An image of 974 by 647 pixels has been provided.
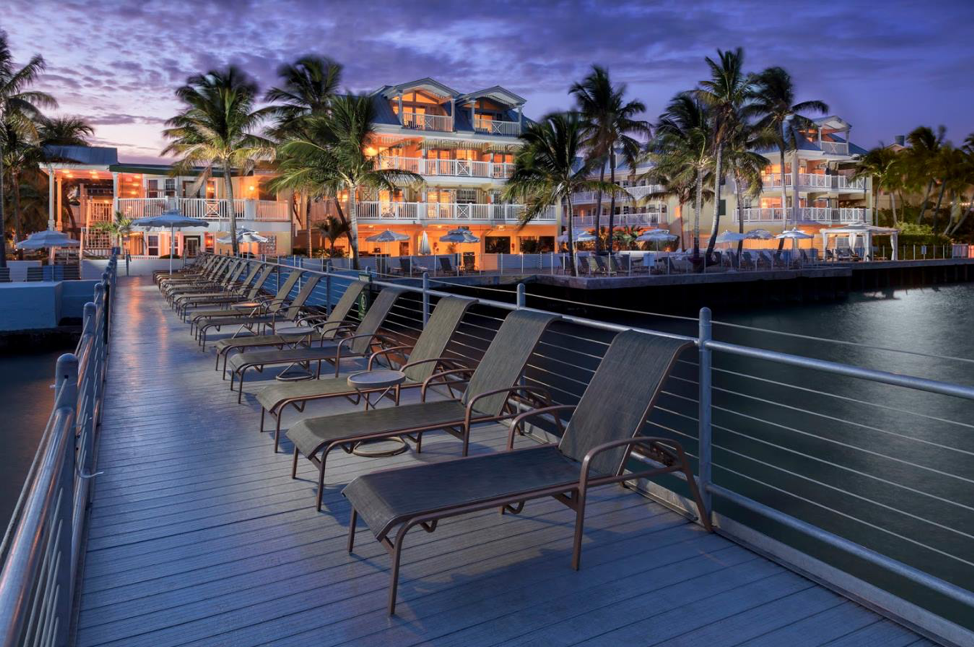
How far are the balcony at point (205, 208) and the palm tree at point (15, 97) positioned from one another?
17.8 feet

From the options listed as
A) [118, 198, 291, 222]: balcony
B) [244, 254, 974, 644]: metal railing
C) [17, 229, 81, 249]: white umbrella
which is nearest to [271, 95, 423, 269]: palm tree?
[118, 198, 291, 222]: balcony

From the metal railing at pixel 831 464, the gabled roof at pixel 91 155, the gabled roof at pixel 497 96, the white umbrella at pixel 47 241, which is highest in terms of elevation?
the gabled roof at pixel 497 96

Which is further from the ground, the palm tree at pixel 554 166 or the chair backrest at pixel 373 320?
the palm tree at pixel 554 166

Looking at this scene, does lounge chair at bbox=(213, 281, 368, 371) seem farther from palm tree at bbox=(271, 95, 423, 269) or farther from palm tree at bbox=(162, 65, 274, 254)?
palm tree at bbox=(162, 65, 274, 254)

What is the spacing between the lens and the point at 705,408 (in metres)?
3.52

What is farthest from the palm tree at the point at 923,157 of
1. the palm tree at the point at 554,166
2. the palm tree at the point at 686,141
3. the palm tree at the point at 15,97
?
the palm tree at the point at 15,97

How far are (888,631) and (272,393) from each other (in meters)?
3.76

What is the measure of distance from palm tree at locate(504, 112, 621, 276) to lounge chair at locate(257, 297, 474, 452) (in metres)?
25.3

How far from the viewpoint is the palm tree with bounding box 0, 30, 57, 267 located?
2984 cm

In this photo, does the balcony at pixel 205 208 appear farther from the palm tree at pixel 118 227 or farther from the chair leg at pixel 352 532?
the chair leg at pixel 352 532

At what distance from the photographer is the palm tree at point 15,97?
29844 millimetres

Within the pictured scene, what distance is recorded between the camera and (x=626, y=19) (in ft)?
180

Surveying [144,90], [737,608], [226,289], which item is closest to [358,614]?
[737,608]

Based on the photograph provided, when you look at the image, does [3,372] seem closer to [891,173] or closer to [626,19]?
[626,19]
